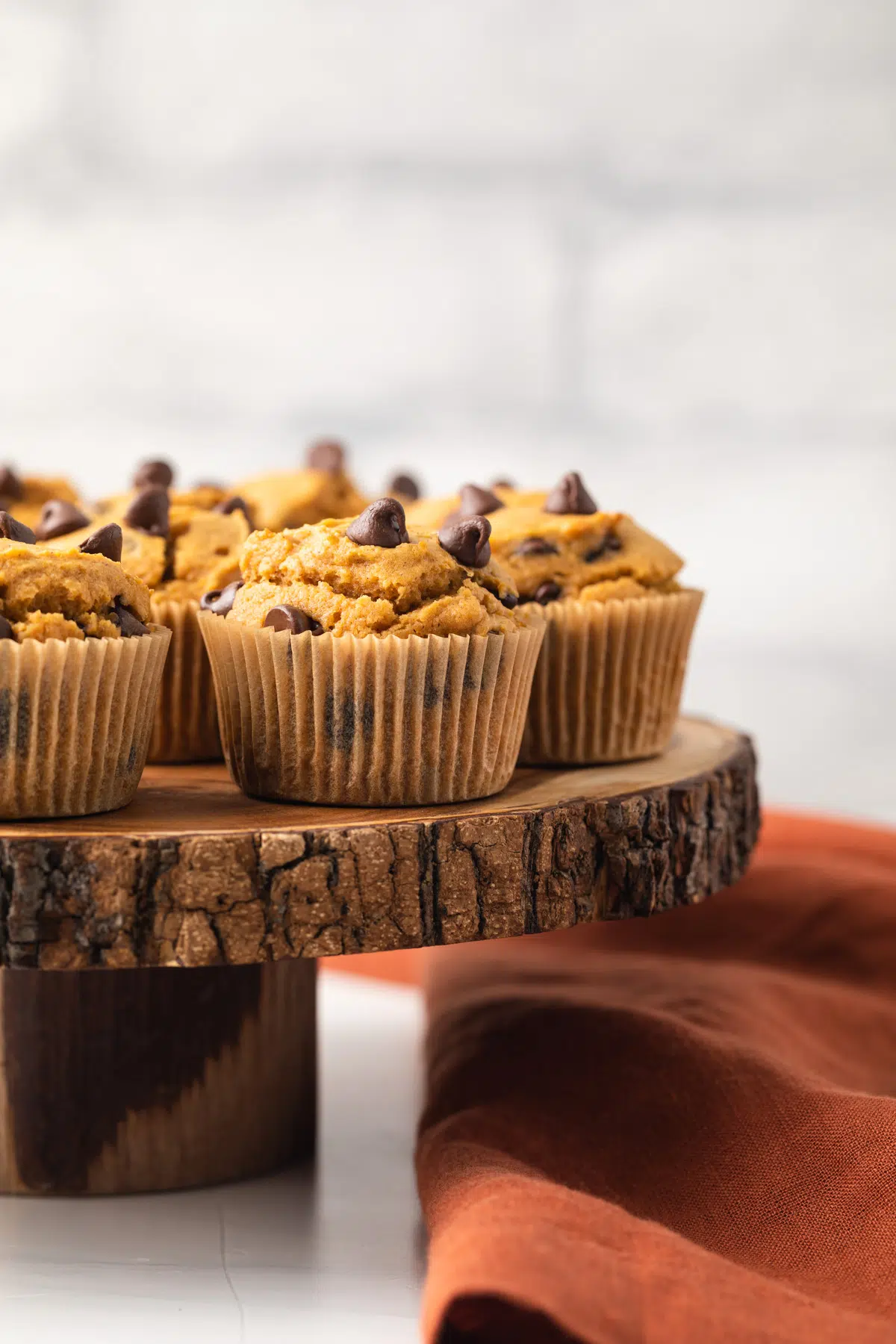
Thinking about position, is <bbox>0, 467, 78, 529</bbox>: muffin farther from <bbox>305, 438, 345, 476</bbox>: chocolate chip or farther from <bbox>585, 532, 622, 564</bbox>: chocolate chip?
<bbox>585, 532, 622, 564</bbox>: chocolate chip

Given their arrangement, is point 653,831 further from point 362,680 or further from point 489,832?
point 362,680

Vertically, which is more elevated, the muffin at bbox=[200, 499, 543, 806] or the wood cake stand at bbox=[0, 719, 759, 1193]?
the muffin at bbox=[200, 499, 543, 806]

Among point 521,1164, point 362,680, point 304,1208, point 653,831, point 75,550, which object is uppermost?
point 75,550

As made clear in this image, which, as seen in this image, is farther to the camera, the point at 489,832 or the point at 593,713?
the point at 593,713

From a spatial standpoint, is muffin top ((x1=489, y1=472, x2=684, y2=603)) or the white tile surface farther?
muffin top ((x1=489, y1=472, x2=684, y2=603))

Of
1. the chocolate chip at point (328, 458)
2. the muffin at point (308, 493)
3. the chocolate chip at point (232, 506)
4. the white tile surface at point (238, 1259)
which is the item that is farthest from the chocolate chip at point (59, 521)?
the white tile surface at point (238, 1259)

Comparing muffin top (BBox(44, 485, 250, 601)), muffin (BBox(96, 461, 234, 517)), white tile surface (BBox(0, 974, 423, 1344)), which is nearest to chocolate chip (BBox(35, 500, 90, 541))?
muffin top (BBox(44, 485, 250, 601))

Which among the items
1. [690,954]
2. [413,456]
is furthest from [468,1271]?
[413,456]
